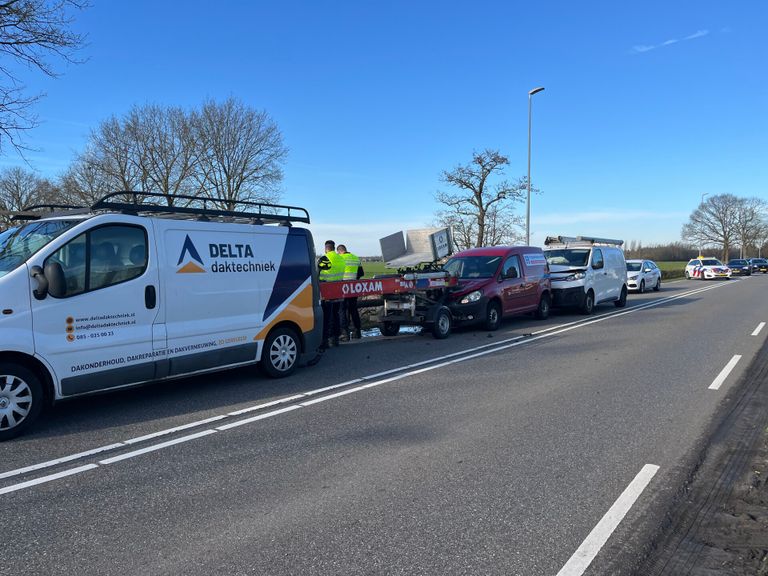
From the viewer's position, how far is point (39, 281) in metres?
5.31

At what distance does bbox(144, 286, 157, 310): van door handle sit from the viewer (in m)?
6.22

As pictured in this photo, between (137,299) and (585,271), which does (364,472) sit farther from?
(585,271)

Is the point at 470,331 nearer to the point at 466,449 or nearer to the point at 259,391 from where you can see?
the point at 259,391

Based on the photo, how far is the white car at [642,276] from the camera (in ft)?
86.9

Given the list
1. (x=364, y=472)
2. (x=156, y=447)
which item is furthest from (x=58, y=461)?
(x=364, y=472)

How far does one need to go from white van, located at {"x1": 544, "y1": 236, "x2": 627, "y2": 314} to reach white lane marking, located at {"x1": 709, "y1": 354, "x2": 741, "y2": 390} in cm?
668

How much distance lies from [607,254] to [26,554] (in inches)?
689

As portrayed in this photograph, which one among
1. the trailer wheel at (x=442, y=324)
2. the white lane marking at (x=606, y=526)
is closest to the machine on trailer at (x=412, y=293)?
the trailer wheel at (x=442, y=324)

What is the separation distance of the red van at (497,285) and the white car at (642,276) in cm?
1334

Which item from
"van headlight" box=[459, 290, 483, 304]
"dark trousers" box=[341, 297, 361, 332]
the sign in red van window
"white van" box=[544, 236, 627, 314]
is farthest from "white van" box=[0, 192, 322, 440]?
"white van" box=[544, 236, 627, 314]

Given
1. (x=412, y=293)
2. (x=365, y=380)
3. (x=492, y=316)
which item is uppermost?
(x=412, y=293)

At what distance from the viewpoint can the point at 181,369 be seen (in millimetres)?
6559

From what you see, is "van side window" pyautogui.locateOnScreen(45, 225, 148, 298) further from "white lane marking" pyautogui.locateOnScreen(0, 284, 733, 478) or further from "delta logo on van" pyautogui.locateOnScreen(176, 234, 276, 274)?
"white lane marking" pyautogui.locateOnScreen(0, 284, 733, 478)

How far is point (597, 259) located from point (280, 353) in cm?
1231
